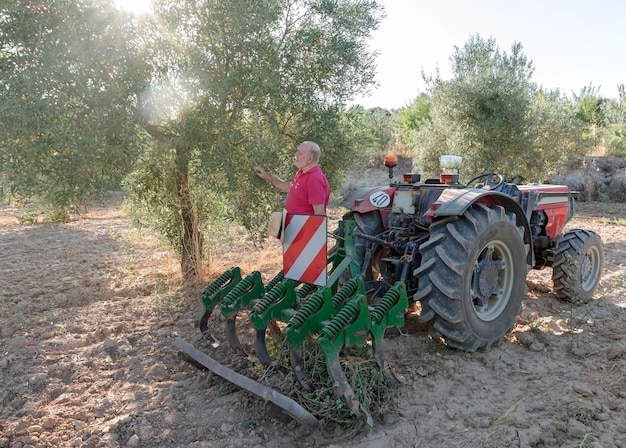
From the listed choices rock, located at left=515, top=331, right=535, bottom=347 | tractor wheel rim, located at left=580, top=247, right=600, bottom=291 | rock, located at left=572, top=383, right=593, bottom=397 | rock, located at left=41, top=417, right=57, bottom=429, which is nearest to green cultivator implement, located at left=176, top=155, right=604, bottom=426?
rock, located at left=515, top=331, right=535, bottom=347

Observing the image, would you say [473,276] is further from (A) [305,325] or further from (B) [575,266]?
(B) [575,266]

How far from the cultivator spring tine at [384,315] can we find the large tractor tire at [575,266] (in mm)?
2899

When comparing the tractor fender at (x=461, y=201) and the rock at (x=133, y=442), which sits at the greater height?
the tractor fender at (x=461, y=201)

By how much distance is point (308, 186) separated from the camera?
12.7 feet

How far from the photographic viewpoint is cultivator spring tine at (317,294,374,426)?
2861 millimetres

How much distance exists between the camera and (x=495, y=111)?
1168cm

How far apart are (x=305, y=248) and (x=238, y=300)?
649mm

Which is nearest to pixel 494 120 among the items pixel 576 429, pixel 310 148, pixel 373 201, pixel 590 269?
pixel 590 269

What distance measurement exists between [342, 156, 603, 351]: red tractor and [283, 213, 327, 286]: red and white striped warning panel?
65 cm

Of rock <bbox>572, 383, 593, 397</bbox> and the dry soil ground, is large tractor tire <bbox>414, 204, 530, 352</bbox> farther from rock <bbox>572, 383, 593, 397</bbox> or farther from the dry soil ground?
rock <bbox>572, 383, 593, 397</bbox>

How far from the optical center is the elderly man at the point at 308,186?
3.84 metres

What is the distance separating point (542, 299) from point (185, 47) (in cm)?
484

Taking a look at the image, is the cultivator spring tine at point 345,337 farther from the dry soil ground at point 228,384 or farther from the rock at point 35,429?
the rock at point 35,429

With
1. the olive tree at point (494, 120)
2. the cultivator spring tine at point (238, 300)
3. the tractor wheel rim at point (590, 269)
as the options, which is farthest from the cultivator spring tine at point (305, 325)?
the olive tree at point (494, 120)
